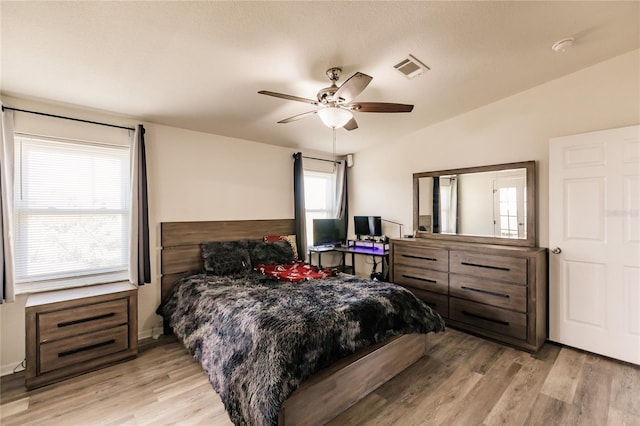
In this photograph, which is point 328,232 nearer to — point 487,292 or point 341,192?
point 341,192

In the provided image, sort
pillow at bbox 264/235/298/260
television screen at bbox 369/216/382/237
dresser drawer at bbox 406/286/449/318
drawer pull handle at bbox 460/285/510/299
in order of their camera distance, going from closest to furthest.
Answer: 1. drawer pull handle at bbox 460/285/510/299
2. dresser drawer at bbox 406/286/449/318
3. pillow at bbox 264/235/298/260
4. television screen at bbox 369/216/382/237

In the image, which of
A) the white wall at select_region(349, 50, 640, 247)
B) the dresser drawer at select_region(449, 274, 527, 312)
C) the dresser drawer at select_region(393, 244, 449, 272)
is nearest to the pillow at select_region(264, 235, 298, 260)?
the dresser drawer at select_region(393, 244, 449, 272)

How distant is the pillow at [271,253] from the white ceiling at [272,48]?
168 cm

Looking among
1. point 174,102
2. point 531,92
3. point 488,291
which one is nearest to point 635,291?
point 488,291

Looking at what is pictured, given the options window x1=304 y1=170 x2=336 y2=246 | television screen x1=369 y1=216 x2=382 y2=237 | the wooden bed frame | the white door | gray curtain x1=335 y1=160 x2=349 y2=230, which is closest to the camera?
the wooden bed frame

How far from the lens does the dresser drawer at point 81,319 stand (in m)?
2.24

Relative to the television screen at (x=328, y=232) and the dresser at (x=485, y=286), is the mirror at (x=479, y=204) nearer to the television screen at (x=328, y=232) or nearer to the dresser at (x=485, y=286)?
the dresser at (x=485, y=286)

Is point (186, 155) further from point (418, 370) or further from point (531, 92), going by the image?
point (531, 92)

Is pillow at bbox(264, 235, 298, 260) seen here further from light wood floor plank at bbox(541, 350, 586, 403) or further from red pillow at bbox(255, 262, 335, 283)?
light wood floor plank at bbox(541, 350, 586, 403)

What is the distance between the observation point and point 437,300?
3.41 m

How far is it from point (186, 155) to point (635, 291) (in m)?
4.66

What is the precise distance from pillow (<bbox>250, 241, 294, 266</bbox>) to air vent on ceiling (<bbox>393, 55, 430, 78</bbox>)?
2534mm

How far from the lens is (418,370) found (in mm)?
2428

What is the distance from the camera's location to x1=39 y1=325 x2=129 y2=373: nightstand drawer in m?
2.24
